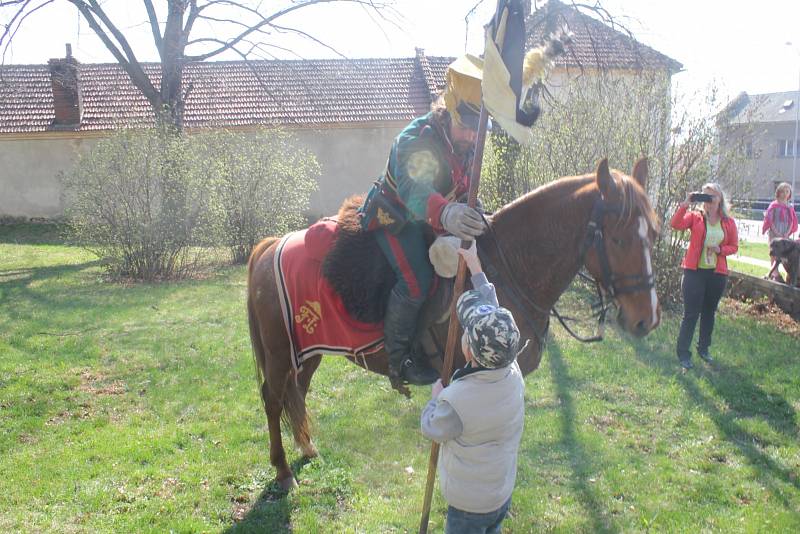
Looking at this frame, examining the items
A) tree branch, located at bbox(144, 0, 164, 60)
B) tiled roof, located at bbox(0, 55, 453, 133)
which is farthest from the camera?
tiled roof, located at bbox(0, 55, 453, 133)

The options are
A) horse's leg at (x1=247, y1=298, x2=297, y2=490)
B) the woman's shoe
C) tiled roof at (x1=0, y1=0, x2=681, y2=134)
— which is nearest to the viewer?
horse's leg at (x1=247, y1=298, x2=297, y2=490)

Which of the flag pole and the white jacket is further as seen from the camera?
the flag pole

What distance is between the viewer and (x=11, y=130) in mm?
21234

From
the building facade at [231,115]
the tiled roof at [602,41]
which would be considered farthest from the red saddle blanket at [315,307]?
the building facade at [231,115]

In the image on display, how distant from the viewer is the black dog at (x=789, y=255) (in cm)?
929

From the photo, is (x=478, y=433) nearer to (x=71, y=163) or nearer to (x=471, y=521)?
(x=471, y=521)

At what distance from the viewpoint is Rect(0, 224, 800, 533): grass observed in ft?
13.0

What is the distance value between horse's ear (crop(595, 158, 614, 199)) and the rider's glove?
2.38 feet

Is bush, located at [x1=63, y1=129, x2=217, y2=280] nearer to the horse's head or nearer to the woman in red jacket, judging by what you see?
the woman in red jacket

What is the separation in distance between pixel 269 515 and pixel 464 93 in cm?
292

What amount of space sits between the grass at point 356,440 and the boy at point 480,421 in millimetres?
1429

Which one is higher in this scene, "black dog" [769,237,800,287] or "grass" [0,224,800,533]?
"black dog" [769,237,800,287]

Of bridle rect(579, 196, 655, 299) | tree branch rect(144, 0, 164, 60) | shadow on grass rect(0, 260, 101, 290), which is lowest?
shadow on grass rect(0, 260, 101, 290)

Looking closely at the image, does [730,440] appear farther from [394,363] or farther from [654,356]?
[394,363]
